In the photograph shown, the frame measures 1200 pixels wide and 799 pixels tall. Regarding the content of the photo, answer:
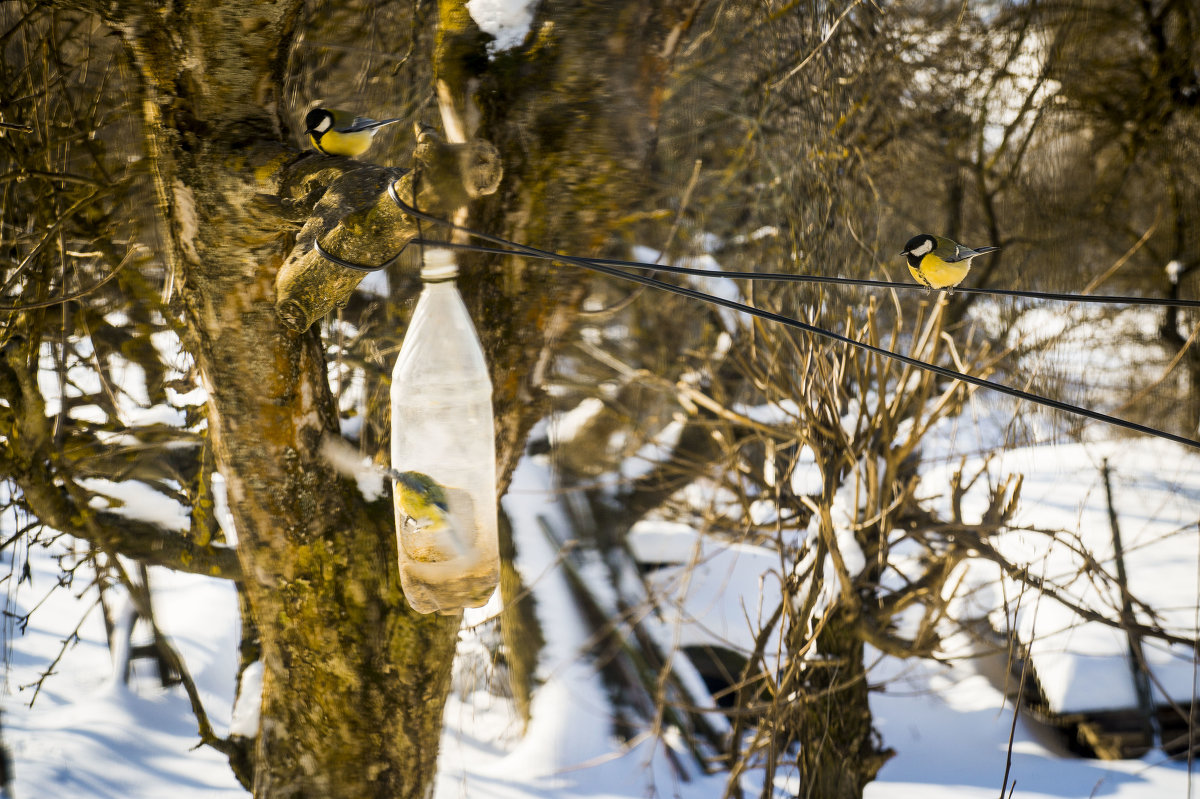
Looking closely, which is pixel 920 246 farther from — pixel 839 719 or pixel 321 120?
pixel 839 719

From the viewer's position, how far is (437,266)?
47.9 inches

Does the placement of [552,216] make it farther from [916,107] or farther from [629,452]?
[916,107]

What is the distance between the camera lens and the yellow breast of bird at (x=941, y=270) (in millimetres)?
1200

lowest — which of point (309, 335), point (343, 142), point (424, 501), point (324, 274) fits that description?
point (424, 501)

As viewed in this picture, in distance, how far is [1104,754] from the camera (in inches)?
154

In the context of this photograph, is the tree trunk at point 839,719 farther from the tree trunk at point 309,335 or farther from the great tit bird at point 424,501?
the great tit bird at point 424,501

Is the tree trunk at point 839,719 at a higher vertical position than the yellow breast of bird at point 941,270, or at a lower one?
lower

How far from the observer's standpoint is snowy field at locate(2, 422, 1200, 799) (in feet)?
11.2

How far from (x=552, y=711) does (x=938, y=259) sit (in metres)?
3.66

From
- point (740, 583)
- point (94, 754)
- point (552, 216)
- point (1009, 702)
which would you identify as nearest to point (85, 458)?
point (94, 754)

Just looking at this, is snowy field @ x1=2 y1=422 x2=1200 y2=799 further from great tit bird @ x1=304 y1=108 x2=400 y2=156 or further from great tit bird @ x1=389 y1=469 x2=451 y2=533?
great tit bird @ x1=304 y1=108 x2=400 y2=156

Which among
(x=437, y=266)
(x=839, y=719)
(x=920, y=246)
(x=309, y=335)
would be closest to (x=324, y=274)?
(x=437, y=266)

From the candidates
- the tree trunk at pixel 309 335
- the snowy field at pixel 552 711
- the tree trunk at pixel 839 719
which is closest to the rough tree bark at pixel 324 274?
the tree trunk at pixel 309 335

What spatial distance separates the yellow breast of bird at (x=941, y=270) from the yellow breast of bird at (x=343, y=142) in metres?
0.97
